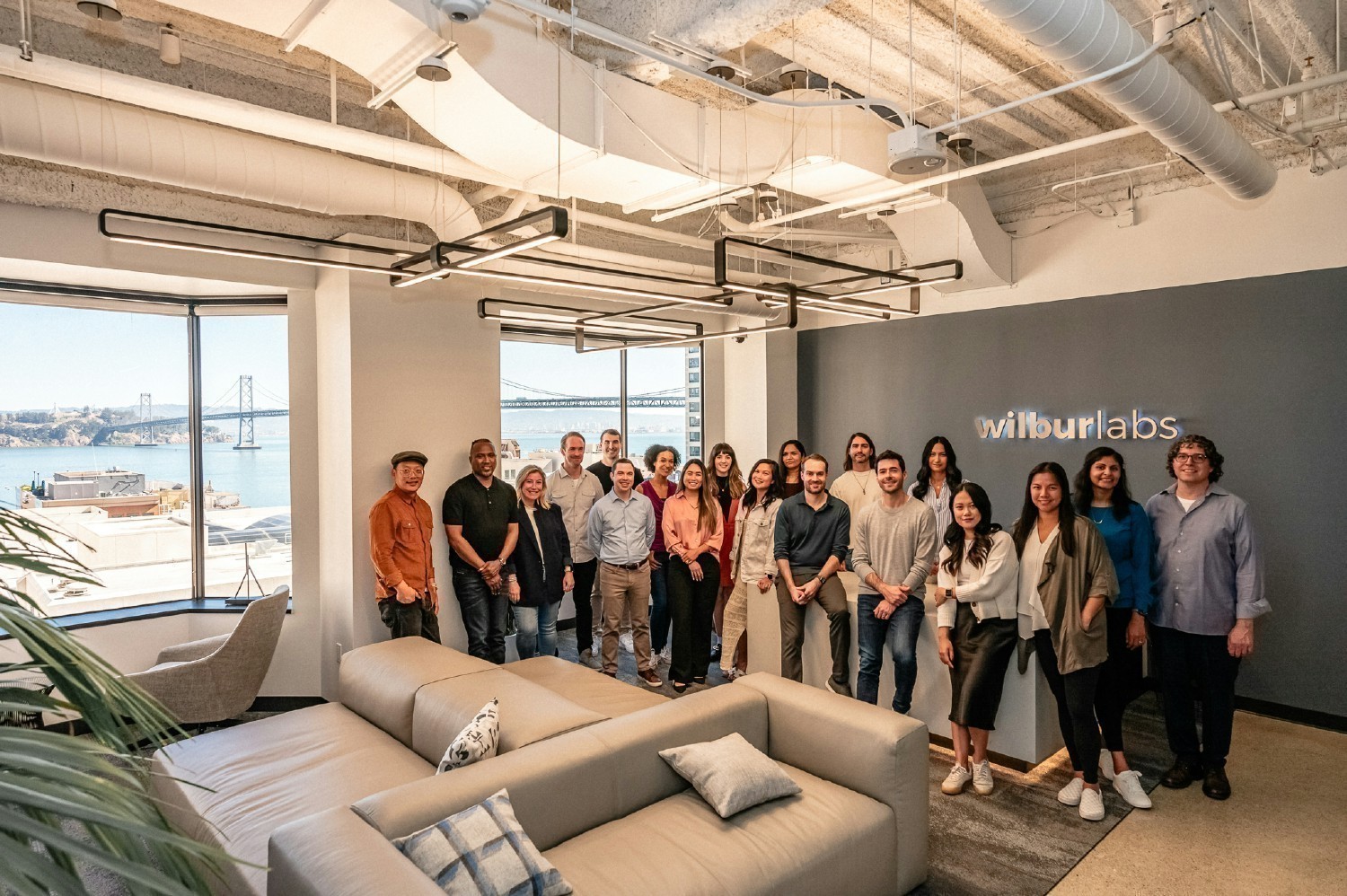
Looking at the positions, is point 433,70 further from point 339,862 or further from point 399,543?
point 399,543

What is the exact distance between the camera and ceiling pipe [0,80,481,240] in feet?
11.1

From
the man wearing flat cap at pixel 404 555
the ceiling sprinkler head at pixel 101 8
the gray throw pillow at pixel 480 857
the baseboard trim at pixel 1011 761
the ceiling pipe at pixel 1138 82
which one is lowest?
the baseboard trim at pixel 1011 761

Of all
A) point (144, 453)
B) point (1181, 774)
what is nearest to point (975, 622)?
point (1181, 774)

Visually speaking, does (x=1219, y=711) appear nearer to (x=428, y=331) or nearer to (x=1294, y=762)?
(x=1294, y=762)

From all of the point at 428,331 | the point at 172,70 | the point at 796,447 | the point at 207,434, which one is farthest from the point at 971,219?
the point at 207,434

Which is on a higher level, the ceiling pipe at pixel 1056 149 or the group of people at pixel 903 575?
the ceiling pipe at pixel 1056 149

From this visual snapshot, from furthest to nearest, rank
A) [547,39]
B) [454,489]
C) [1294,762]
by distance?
[454,489] < [1294,762] < [547,39]

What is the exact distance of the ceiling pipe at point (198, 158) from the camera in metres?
3.40

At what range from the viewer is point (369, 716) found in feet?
13.0

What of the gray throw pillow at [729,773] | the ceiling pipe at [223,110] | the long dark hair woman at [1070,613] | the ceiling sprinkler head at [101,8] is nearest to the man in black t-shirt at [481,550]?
the ceiling pipe at [223,110]

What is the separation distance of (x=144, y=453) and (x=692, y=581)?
4216 mm

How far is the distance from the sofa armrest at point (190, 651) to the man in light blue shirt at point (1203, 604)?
565 centimetres

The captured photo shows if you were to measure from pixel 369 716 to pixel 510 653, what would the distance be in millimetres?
2185

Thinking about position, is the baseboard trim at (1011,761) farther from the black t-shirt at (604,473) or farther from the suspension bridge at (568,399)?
the suspension bridge at (568,399)
